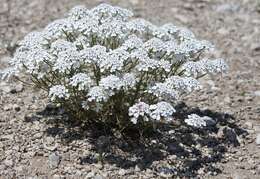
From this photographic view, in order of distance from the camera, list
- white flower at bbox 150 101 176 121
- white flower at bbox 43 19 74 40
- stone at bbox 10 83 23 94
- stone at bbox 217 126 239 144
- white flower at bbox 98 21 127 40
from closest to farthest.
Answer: white flower at bbox 150 101 176 121, white flower at bbox 98 21 127 40, white flower at bbox 43 19 74 40, stone at bbox 217 126 239 144, stone at bbox 10 83 23 94

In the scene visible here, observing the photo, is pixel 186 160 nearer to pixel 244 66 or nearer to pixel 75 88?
pixel 75 88

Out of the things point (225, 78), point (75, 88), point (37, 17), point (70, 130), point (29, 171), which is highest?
point (37, 17)

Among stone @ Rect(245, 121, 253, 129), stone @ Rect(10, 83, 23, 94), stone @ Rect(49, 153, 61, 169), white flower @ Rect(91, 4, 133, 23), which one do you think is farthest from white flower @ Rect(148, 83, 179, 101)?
stone @ Rect(10, 83, 23, 94)

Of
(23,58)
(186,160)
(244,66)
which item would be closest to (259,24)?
(244,66)

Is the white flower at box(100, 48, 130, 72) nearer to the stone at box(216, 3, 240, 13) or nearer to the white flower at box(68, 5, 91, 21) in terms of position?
the white flower at box(68, 5, 91, 21)

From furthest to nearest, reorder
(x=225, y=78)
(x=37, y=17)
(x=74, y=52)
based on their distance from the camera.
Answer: (x=37, y=17) < (x=225, y=78) < (x=74, y=52)

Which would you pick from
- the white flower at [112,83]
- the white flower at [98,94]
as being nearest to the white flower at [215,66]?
the white flower at [112,83]

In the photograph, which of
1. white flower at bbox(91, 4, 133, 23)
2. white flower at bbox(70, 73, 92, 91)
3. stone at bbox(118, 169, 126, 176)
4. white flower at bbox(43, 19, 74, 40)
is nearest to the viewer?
white flower at bbox(70, 73, 92, 91)

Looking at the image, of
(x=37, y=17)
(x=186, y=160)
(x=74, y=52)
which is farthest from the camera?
(x=37, y=17)

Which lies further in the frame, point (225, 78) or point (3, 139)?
point (225, 78)
